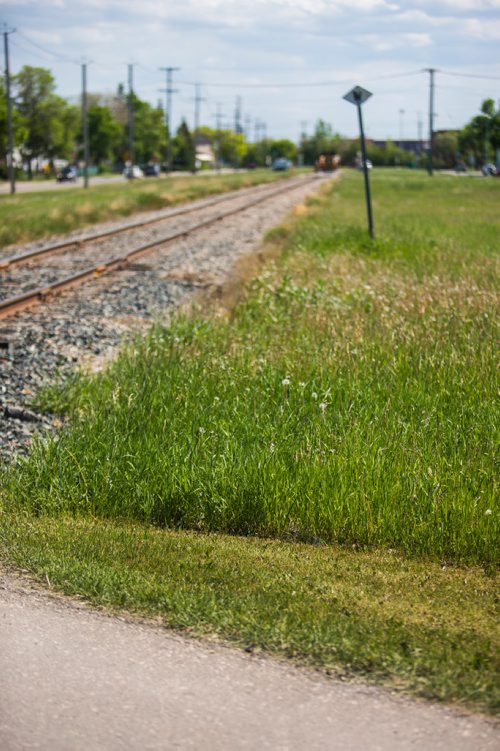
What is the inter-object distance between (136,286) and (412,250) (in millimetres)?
7121

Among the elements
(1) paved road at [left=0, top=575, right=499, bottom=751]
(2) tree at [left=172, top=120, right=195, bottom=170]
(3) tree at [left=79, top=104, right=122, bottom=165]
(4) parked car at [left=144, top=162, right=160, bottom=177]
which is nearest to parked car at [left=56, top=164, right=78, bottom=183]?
(4) parked car at [left=144, top=162, right=160, bottom=177]

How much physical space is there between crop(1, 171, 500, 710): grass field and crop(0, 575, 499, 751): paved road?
0.21 m

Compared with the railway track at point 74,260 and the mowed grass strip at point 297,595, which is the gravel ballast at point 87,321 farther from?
the mowed grass strip at point 297,595

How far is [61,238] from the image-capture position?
26.9 metres

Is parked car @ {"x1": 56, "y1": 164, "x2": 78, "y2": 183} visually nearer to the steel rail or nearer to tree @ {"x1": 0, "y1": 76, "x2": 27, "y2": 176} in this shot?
tree @ {"x1": 0, "y1": 76, "x2": 27, "y2": 176}

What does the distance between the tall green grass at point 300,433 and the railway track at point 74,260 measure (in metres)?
4.40

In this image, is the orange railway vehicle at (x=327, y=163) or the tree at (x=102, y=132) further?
the tree at (x=102, y=132)

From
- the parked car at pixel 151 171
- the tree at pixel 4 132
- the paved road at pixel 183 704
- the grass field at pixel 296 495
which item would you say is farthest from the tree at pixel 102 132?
the paved road at pixel 183 704

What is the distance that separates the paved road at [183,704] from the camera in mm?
3490

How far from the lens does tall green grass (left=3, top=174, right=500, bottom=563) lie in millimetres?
6012

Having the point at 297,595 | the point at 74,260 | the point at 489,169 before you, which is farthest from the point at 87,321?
the point at 489,169

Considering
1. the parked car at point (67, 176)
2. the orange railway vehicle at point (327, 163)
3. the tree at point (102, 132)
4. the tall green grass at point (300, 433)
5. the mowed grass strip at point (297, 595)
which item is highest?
the tree at point (102, 132)

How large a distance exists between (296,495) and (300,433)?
0.93 meters

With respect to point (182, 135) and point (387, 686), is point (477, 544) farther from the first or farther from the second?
point (182, 135)
